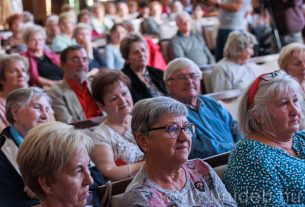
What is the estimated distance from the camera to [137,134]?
186 cm

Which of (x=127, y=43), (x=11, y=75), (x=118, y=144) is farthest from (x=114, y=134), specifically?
(x=127, y=43)

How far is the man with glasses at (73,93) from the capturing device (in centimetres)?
335

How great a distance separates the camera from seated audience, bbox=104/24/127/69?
5590 mm

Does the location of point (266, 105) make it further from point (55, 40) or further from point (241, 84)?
point (55, 40)

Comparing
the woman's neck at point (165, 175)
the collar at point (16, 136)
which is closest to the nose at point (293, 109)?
the woman's neck at point (165, 175)

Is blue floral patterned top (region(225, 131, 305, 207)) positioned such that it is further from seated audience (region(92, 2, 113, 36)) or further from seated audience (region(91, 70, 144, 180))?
seated audience (region(92, 2, 113, 36))

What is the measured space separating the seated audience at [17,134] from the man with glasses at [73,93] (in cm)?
80

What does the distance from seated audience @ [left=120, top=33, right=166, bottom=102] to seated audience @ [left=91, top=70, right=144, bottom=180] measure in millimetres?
873

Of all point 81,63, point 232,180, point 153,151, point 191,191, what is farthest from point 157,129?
point 81,63

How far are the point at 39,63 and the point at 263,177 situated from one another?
3.31 m

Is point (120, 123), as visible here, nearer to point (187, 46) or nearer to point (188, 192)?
point (188, 192)

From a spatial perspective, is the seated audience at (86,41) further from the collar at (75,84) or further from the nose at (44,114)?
the nose at (44,114)

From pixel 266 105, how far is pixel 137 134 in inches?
22.8

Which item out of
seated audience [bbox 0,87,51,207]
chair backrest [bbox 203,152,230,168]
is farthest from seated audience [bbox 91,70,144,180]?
chair backrest [bbox 203,152,230,168]
